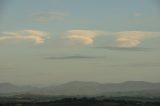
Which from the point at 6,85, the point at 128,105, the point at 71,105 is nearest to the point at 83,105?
the point at 71,105

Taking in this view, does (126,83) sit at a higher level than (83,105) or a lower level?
higher

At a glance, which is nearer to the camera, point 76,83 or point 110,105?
point 110,105

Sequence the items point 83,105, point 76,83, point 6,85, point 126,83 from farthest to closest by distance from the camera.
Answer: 1. point 76,83
2. point 126,83
3. point 6,85
4. point 83,105

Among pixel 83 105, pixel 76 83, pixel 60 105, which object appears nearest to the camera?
pixel 83 105

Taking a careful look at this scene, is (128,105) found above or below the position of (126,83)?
below

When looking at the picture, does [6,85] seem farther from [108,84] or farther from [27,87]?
[108,84]

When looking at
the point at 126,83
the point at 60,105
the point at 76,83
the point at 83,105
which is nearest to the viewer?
the point at 83,105

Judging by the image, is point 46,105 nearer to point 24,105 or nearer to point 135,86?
point 24,105

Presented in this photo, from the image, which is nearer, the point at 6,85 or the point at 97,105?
the point at 97,105

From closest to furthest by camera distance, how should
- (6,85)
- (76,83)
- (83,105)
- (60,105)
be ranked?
(83,105) → (60,105) → (6,85) → (76,83)
